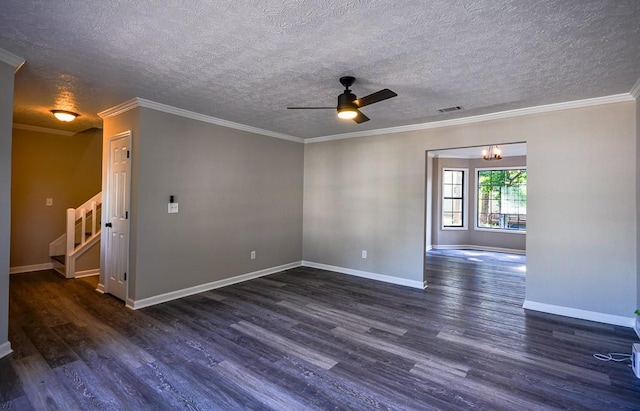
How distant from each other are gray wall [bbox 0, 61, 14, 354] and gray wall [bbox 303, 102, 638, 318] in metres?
4.61

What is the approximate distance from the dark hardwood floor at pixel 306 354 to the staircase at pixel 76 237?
31.0 inches

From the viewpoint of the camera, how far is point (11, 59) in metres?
2.64

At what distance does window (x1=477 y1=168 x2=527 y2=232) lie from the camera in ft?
28.0

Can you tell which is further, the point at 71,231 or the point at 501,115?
the point at 71,231

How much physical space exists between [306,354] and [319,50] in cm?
262

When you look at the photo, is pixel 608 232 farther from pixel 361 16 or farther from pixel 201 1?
pixel 201 1

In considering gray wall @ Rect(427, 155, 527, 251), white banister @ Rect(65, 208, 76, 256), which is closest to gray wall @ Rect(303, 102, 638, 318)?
gray wall @ Rect(427, 155, 527, 251)

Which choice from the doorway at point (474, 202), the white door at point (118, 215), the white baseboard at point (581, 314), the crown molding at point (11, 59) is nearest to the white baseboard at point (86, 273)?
the white door at point (118, 215)

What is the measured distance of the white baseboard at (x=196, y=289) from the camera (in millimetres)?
3867

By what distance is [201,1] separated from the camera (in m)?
1.92

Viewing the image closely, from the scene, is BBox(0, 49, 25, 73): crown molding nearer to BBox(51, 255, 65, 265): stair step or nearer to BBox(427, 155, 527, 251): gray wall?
BBox(51, 255, 65, 265): stair step

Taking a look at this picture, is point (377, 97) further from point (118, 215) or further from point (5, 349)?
point (5, 349)

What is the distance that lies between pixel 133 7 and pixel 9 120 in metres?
1.70

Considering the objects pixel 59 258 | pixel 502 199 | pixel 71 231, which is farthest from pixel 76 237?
pixel 502 199
